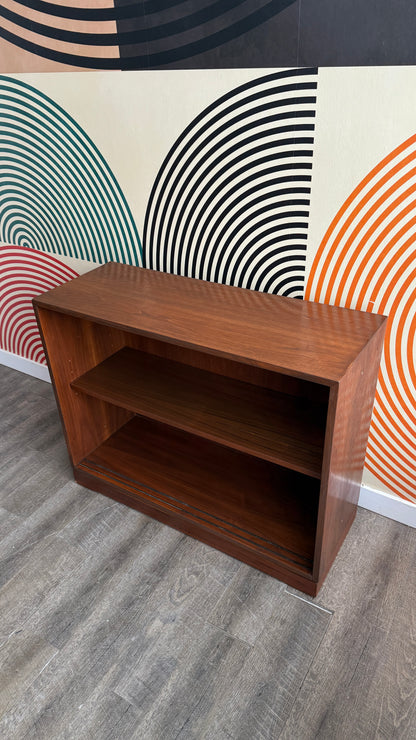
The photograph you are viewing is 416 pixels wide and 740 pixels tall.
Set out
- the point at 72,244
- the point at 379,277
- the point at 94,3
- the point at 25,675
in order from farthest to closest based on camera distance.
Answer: the point at 72,244 → the point at 94,3 → the point at 379,277 → the point at 25,675

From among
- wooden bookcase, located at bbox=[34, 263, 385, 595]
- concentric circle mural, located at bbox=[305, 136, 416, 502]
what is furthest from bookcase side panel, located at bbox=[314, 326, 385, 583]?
concentric circle mural, located at bbox=[305, 136, 416, 502]

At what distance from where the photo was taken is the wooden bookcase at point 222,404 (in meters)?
1.56

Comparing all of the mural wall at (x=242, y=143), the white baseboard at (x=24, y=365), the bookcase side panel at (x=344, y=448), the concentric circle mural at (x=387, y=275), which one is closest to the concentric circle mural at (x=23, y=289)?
the white baseboard at (x=24, y=365)

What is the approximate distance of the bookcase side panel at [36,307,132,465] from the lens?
77.7 inches

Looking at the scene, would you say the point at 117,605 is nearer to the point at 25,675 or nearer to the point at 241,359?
the point at 25,675

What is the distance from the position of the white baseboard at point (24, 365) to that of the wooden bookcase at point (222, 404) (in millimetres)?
836

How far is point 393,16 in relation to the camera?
1.36 meters

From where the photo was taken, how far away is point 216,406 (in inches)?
75.5

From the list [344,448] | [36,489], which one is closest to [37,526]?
[36,489]

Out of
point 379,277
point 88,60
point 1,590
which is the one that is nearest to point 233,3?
point 88,60

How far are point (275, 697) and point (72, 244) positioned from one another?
6.65 feet

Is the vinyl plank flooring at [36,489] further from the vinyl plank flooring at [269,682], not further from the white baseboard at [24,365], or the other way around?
the vinyl plank flooring at [269,682]

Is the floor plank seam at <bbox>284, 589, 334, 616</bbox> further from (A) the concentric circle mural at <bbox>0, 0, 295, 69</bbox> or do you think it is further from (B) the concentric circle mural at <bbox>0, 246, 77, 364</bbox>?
(A) the concentric circle mural at <bbox>0, 0, 295, 69</bbox>

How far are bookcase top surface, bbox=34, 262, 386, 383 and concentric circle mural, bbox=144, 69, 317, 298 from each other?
10 centimetres
